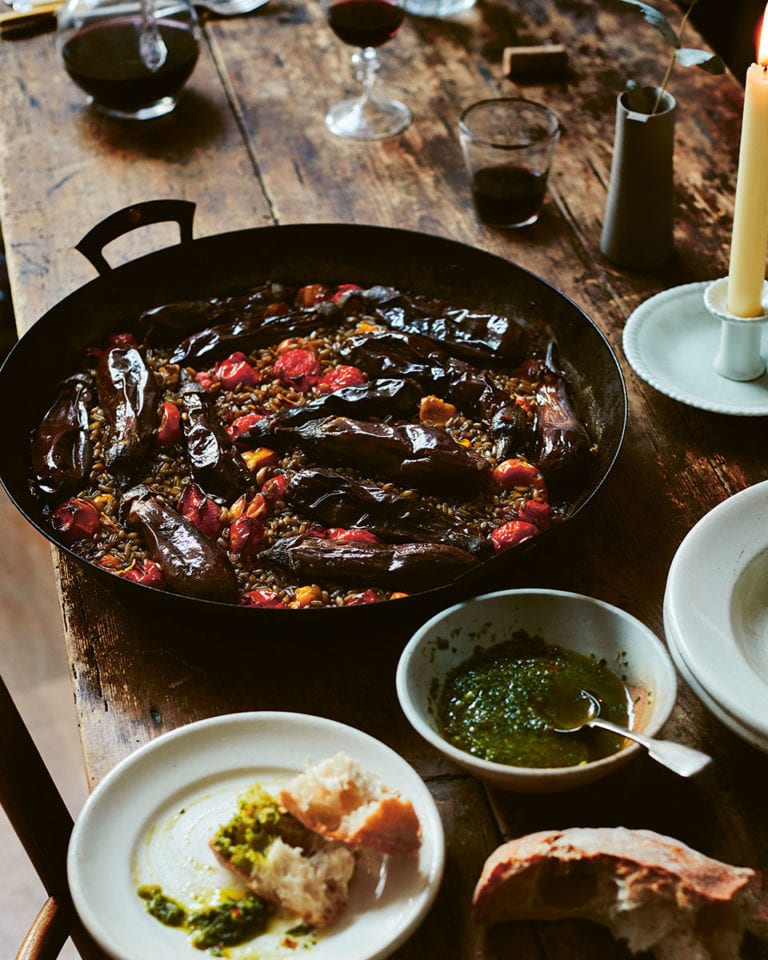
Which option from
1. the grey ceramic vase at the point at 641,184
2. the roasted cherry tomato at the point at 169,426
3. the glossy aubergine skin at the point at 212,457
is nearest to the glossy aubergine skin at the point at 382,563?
the glossy aubergine skin at the point at 212,457

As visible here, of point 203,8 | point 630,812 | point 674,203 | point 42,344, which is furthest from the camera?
point 203,8

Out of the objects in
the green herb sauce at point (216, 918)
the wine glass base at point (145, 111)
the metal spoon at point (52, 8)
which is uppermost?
the metal spoon at point (52, 8)

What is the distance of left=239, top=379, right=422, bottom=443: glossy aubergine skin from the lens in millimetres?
2291

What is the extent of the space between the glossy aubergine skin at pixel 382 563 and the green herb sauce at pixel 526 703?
0.19 meters

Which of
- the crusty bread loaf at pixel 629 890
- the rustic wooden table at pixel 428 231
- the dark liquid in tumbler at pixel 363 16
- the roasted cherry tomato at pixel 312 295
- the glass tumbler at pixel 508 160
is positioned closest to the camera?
the crusty bread loaf at pixel 629 890

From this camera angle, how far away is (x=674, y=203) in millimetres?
3127

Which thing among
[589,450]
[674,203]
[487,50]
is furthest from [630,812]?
[487,50]

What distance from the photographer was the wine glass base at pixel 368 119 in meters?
3.45

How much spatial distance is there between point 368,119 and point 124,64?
799mm

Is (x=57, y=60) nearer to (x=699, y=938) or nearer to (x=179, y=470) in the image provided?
(x=179, y=470)

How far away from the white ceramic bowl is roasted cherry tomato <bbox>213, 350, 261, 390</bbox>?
91 cm

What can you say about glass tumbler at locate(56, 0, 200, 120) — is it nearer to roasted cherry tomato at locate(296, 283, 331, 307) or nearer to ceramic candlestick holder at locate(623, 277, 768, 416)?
roasted cherry tomato at locate(296, 283, 331, 307)

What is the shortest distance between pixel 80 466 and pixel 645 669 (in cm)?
122

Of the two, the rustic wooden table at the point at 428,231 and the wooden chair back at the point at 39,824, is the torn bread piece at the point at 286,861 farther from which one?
the wooden chair back at the point at 39,824
